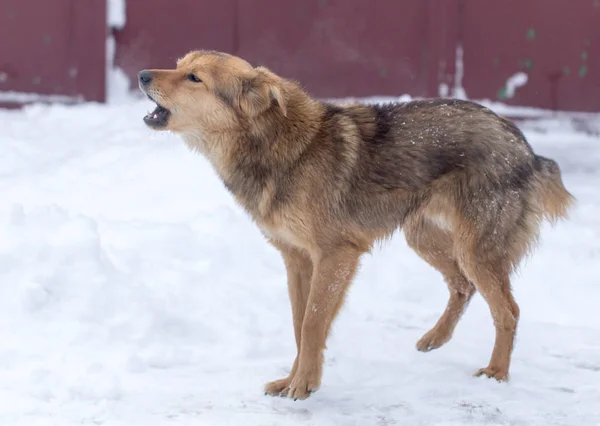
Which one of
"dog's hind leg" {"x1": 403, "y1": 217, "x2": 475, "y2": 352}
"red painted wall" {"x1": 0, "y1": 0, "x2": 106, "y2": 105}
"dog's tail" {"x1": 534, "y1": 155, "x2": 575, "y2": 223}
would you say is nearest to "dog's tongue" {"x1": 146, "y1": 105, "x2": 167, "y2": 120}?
"dog's hind leg" {"x1": 403, "y1": 217, "x2": 475, "y2": 352}

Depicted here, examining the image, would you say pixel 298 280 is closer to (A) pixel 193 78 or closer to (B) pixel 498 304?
(B) pixel 498 304

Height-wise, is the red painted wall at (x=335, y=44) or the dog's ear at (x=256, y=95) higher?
the dog's ear at (x=256, y=95)

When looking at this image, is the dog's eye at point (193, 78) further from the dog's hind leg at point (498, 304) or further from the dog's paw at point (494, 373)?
the dog's paw at point (494, 373)

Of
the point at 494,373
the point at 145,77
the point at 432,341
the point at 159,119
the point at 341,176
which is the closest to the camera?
the point at 145,77

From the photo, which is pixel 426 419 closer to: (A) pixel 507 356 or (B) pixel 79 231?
(A) pixel 507 356

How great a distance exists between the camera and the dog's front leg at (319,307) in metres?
4.65

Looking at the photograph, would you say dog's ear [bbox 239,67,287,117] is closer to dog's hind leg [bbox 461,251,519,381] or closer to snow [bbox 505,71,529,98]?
dog's hind leg [bbox 461,251,519,381]

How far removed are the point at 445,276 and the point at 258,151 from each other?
1576mm

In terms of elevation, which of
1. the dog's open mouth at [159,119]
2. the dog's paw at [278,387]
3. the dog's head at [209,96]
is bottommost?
the dog's paw at [278,387]

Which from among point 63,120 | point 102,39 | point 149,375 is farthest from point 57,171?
point 149,375

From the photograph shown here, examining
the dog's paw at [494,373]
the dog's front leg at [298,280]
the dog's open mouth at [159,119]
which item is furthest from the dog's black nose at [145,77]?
the dog's paw at [494,373]

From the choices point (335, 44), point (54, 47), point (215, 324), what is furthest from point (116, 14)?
point (215, 324)

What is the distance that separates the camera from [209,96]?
473 centimetres

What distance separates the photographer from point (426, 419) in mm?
4332
